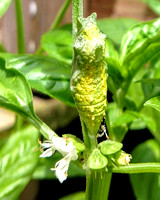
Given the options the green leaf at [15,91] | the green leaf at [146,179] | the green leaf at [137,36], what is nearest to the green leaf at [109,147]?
the green leaf at [15,91]

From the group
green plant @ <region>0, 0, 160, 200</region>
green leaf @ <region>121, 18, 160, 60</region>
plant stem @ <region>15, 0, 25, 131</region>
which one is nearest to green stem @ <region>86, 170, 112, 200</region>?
green plant @ <region>0, 0, 160, 200</region>

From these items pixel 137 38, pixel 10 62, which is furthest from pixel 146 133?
pixel 10 62

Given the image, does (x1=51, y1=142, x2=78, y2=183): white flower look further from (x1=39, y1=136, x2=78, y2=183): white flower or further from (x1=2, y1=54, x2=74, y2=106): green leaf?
(x1=2, y1=54, x2=74, y2=106): green leaf

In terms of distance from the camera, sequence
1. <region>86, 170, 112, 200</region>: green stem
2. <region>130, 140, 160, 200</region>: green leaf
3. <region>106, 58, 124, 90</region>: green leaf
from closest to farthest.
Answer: <region>86, 170, 112, 200</region>: green stem < <region>106, 58, 124, 90</region>: green leaf < <region>130, 140, 160, 200</region>: green leaf

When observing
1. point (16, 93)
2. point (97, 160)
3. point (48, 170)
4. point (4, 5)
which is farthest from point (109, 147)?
point (48, 170)

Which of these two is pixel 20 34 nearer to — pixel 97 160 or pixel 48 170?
pixel 48 170

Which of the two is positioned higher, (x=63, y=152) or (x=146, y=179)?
(x=63, y=152)
